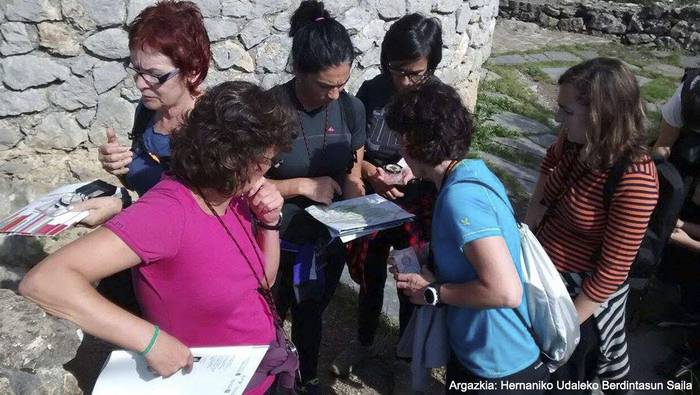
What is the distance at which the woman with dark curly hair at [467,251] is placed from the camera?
1873mm

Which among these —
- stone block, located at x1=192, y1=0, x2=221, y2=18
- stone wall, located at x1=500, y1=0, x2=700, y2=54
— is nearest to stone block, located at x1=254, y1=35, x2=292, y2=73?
stone block, located at x1=192, y1=0, x2=221, y2=18

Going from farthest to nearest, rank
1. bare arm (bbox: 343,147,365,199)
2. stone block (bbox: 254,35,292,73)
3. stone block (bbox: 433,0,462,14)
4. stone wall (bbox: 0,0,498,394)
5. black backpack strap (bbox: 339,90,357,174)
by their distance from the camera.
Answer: stone block (bbox: 433,0,462,14) < stone block (bbox: 254,35,292,73) < stone wall (bbox: 0,0,498,394) < bare arm (bbox: 343,147,365,199) < black backpack strap (bbox: 339,90,357,174)

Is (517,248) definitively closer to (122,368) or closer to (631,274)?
(631,274)

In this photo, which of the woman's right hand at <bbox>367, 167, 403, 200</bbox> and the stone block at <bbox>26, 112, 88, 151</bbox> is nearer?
the woman's right hand at <bbox>367, 167, 403, 200</bbox>

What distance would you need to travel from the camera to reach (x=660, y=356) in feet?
11.8

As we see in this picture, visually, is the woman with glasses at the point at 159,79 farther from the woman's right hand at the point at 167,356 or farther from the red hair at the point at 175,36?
the woman's right hand at the point at 167,356

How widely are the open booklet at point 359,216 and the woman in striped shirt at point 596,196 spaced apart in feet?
2.03

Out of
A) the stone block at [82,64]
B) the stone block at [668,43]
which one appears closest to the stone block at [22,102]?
the stone block at [82,64]

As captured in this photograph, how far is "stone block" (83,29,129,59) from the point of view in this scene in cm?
416

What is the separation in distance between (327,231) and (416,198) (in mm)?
420

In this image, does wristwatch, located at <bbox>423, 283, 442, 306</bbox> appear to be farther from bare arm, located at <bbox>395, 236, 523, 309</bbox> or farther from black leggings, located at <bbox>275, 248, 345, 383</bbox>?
black leggings, located at <bbox>275, 248, 345, 383</bbox>

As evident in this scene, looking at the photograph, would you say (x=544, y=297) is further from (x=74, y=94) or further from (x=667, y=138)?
(x=74, y=94)

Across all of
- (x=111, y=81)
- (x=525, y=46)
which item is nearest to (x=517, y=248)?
(x=111, y=81)

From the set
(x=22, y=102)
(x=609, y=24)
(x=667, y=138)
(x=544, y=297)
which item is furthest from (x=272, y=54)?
(x=609, y=24)
